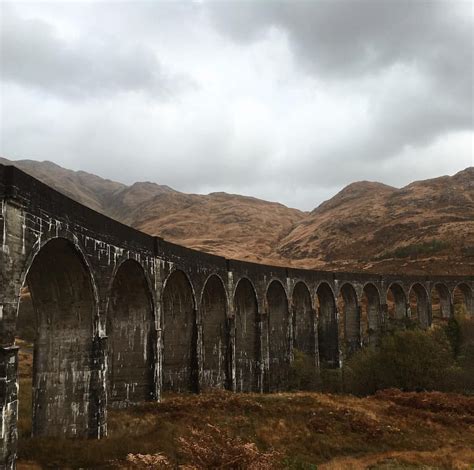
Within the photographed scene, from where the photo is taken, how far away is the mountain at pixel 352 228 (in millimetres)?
83625

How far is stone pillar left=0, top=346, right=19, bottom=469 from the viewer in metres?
11.4

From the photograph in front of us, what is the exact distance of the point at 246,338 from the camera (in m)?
36.0

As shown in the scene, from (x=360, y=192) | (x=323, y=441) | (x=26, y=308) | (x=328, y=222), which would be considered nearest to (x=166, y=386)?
(x=323, y=441)

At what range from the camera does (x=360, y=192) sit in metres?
156

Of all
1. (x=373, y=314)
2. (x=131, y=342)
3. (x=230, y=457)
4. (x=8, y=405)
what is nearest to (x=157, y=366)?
(x=131, y=342)

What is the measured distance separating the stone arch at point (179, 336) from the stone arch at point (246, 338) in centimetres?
722

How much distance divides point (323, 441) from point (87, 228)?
1321cm

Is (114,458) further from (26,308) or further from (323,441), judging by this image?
(26,308)

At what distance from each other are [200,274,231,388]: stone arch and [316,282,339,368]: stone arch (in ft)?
50.7

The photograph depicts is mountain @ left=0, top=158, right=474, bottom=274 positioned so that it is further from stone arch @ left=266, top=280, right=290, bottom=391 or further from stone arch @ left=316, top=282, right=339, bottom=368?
stone arch @ left=266, top=280, right=290, bottom=391

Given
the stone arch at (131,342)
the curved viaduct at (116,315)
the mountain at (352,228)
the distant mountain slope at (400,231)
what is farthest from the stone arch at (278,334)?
the distant mountain slope at (400,231)

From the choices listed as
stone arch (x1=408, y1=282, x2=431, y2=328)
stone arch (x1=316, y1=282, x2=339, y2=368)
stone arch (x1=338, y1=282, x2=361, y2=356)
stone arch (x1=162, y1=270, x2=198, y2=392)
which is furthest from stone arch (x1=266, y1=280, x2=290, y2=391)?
stone arch (x1=408, y1=282, x2=431, y2=328)

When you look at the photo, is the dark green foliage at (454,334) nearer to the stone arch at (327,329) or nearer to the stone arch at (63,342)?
the stone arch at (327,329)

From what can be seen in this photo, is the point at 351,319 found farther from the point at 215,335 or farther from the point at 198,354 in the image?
the point at 198,354
